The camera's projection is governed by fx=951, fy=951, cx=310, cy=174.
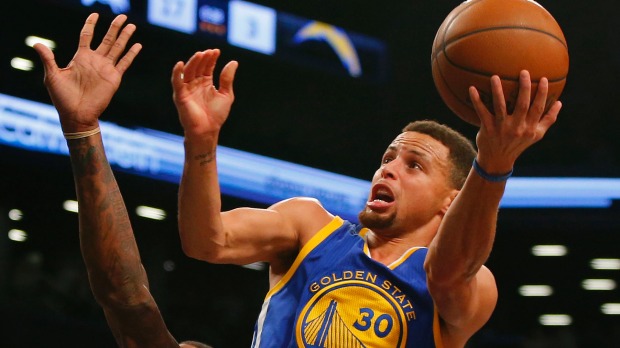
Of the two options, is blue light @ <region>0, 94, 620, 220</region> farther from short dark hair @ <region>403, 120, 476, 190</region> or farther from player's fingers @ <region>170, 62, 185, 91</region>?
player's fingers @ <region>170, 62, 185, 91</region>

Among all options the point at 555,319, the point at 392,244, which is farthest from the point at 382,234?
the point at 555,319

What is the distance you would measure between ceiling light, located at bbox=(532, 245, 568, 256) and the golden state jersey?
12.1 metres

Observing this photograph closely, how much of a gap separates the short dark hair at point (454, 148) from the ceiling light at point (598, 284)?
13.0 meters

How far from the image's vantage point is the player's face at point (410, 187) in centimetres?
361

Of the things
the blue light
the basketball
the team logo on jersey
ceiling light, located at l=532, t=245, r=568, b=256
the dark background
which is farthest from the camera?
ceiling light, located at l=532, t=245, r=568, b=256

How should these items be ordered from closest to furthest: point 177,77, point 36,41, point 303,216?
point 177,77, point 303,216, point 36,41

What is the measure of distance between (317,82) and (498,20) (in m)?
11.1

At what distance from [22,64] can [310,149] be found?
435cm

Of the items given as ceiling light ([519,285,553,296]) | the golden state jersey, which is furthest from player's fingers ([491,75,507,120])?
ceiling light ([519,285,553,296])

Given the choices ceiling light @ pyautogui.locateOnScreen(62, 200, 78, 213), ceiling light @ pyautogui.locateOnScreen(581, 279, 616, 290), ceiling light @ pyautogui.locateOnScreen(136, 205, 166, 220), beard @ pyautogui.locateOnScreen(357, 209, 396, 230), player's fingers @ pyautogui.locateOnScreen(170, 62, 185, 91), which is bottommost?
beard @ pyautogui.locateOnScreen(357, 209, 396, 230)

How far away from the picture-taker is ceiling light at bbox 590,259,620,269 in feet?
50.5

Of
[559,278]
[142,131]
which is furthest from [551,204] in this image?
[142,131]

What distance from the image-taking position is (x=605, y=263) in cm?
1553

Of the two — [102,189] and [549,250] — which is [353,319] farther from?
[549,250]
